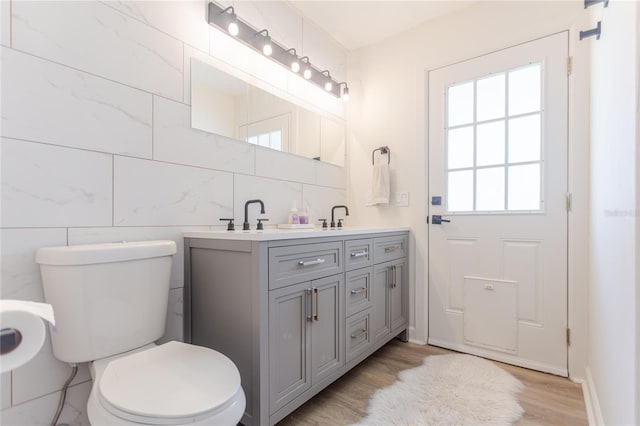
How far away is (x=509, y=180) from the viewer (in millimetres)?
2025

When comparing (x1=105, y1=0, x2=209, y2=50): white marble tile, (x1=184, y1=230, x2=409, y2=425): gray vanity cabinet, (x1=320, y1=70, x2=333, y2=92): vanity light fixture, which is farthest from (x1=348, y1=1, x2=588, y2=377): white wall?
(x1=105, y1=0, x2=209, y2=50): white marble tile

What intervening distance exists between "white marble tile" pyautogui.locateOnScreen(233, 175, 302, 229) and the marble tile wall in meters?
0.02

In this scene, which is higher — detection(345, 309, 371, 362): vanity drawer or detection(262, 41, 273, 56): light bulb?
detection(262, 41, 273, 56): light bulb

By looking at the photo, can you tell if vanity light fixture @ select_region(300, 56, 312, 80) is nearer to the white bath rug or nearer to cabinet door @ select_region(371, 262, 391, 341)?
cabinet door @ select_region(371, 262, 391, 341)

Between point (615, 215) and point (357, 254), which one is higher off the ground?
point (615, 215)

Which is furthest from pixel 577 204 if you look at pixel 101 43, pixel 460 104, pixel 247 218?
pixel 101 43

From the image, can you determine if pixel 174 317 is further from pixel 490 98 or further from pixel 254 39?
pixel 490 98

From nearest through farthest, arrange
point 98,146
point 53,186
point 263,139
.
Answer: point 53,186 → point 98,146 → point 263,139

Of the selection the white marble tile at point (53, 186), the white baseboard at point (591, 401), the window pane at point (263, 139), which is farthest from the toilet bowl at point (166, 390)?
the white baseboard at point (591, 401)

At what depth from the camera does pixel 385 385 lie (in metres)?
1.73

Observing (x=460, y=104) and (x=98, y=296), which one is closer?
(x=98, y=296)

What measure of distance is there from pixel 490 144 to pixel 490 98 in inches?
12.4

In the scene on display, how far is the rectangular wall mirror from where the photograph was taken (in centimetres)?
167

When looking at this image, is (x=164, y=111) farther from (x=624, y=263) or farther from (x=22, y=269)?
(x=624, y=263)
